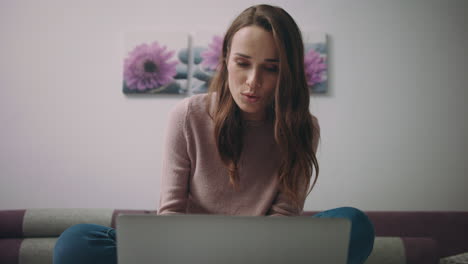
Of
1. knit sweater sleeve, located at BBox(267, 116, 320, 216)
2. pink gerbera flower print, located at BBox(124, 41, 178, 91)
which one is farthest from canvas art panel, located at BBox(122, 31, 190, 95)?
knit sweater sleeve, located at BBox(267, 116, 320, 216)

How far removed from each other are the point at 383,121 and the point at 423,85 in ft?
1.05

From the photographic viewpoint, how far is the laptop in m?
0.56

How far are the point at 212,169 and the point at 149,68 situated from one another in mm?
1283

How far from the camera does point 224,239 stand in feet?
1.84

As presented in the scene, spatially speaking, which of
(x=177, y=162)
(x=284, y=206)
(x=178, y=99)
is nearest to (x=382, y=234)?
(x=284, y=206)

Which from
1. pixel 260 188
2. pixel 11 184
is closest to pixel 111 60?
pixel 11 184

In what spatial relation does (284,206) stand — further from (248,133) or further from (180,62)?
(180,62)

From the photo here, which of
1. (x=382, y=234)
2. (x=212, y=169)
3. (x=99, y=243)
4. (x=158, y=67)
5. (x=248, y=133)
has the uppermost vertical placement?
(x=158, y=67)

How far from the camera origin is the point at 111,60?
7.43ft

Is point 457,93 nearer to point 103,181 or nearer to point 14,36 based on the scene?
point 103,181

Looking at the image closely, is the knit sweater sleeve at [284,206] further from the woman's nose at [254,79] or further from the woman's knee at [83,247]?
the woman's knee at [83,247]

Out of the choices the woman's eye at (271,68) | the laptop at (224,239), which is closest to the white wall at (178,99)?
the woman's eye at (271,68)

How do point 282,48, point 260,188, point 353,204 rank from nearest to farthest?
point 282,48, point 260,188, point 353,204

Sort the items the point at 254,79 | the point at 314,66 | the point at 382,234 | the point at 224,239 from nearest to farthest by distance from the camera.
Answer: the point at 224,239 → the point at 254,79 → the point at 382,234 → the point at 314,66
